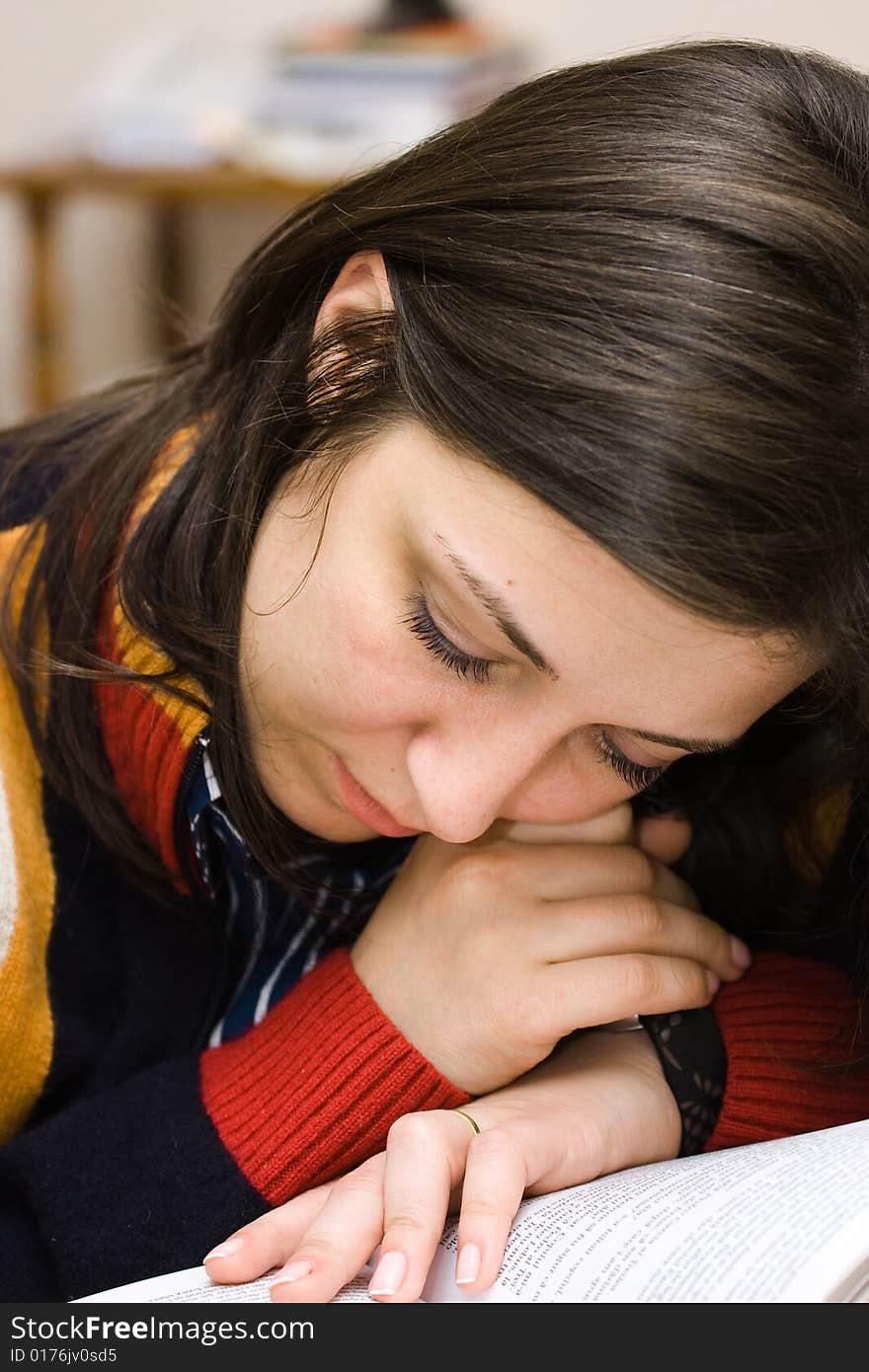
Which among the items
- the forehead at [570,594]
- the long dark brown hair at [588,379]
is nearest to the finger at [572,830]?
the long dark brown hair at [588,379]

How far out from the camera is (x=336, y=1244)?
671mm

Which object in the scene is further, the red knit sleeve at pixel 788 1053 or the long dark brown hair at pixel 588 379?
the red knit sleeve at pixel 788 1053

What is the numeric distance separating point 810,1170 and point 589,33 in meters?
2.30

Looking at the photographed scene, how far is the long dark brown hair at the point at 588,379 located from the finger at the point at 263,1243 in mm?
224

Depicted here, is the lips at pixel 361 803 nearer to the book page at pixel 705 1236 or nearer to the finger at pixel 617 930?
the finger at pixel 617 930

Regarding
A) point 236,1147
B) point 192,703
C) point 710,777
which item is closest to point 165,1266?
point 236,1147

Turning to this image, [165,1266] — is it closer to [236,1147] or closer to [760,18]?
[236,1147]

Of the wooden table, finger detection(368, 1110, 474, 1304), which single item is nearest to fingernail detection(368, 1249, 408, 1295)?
finger detection(368, 1110, 474, 1304)

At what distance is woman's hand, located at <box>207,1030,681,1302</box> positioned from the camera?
2.14 feet

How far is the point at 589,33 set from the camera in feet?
8.22

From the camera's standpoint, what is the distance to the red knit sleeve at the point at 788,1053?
84 centimetres

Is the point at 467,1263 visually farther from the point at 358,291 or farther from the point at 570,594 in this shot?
the point at 358,291

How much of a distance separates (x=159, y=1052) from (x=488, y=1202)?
0.35 meters

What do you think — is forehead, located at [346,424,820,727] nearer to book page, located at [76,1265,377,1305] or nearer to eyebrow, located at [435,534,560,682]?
eyebrow, located at [435,534,560,682]
